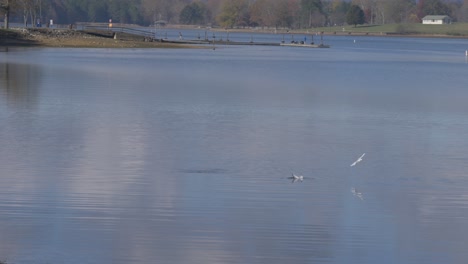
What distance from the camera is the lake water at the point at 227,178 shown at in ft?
36.9

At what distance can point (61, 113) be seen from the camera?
24547 mm

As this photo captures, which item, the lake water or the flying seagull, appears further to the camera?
the flying seagull

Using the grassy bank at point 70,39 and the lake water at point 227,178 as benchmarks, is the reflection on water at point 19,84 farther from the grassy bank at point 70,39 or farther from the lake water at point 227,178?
the grassy bank at point 70,39

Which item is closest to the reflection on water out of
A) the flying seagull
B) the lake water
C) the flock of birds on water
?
the lake water

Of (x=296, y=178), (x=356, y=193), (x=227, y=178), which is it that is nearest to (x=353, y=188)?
(x=356, y=193)

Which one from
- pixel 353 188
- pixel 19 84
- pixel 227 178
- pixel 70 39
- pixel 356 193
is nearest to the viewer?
pixel 356 193

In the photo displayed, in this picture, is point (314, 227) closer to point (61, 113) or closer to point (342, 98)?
point (61, 113)

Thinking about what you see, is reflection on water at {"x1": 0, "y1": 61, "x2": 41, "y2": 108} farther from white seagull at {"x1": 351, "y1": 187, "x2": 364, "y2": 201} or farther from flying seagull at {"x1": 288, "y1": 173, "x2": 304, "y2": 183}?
white seagull at {"x1": 351, "y1": 187, "x2": 364, "y2": 201}

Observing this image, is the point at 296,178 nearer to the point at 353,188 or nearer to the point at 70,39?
the point at 353,188

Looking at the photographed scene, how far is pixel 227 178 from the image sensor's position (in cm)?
1559

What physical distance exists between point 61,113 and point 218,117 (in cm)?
373

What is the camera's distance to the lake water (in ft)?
36.9

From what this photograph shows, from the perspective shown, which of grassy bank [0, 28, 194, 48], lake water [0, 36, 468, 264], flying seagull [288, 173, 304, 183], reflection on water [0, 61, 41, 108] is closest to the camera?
lake water [0, 36, 468, 264]

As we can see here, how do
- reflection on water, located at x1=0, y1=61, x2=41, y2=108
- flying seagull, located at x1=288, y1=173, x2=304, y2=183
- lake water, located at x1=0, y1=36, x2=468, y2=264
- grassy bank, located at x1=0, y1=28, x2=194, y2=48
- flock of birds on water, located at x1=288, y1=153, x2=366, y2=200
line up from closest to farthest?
lake water, located at x1=0, y1=36, x2=468, y2=264
flock of birds on water, located at x1=288, y1=153, x2=366, y2=200
flying seagull, located at x1=288, y1=173, x2=304, y2=183
reflection on water, located at x1=0, y1=61, x2=41, y2=108
grassy bank, located at x1=0, y1=28, x2=194, y2=48
